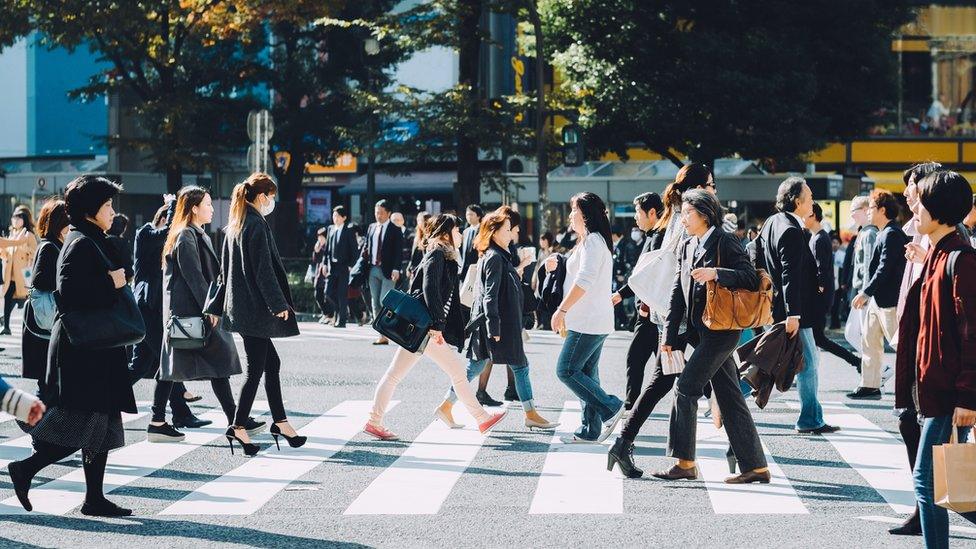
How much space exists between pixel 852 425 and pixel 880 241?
1.86 metres

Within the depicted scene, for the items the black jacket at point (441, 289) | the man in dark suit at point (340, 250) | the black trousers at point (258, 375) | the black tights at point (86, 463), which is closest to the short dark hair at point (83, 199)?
the black tights at point (86, 463)

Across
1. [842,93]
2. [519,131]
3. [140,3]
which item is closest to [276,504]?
[519,131]

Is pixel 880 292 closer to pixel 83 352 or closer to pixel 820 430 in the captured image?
pixel 820 430

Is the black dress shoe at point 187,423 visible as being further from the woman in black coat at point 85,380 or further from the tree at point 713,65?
the tree at point 713,65

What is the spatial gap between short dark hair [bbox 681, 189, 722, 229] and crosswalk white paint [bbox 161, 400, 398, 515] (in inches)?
106

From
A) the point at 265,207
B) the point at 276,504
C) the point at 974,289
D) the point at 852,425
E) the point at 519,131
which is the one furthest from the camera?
the point at 519,131

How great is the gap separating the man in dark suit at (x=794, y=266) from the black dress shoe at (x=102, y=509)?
422 cm

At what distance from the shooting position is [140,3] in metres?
27.3

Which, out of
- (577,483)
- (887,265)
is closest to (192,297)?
(577,483)

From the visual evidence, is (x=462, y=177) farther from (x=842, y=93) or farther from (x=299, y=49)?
(x=299, y=49)

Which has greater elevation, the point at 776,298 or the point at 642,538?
the point at 776,298

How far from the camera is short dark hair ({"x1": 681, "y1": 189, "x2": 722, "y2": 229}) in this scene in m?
7.11

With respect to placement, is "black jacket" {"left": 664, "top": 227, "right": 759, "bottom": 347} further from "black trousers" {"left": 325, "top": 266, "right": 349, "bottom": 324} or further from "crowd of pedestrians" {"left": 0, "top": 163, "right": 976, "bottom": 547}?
"black trousers" {"left": 325, "top": 266, "right": 349, "bottom": 324}

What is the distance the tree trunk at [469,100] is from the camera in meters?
23.8
